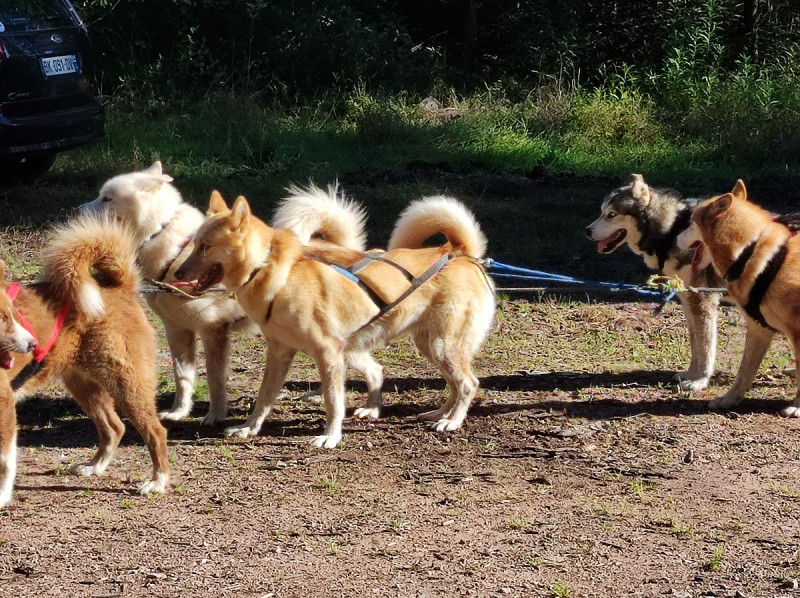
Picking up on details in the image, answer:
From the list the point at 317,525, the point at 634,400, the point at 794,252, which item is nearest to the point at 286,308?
the point at 317,525

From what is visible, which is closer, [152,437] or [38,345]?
[38,345]

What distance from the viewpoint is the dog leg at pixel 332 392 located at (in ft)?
17.3

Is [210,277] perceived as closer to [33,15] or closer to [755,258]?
[755,258]

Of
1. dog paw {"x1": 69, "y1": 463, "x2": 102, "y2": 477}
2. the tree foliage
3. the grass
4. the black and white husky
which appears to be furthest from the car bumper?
the grass

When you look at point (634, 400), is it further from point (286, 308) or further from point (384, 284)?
point (286, 308)

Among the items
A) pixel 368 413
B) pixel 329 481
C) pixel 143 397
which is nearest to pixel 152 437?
pixel 143 397

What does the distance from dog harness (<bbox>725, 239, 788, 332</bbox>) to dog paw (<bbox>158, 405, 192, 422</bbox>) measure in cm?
308

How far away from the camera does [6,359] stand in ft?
14.3

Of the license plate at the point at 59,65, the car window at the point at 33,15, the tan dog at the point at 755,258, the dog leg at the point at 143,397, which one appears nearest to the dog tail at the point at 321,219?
the dog leg at the point at 143,397

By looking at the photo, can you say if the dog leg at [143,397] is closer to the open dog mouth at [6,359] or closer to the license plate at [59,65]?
the open dog mouth at [6,359]

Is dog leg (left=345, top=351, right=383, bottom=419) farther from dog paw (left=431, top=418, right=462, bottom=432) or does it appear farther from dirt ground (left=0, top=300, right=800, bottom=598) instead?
dog paw (left=431, top=418, right=462, bottom=432)

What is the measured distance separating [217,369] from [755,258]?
2.96 metres

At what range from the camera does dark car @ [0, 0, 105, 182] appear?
9.15m

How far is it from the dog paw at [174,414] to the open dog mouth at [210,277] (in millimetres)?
994
